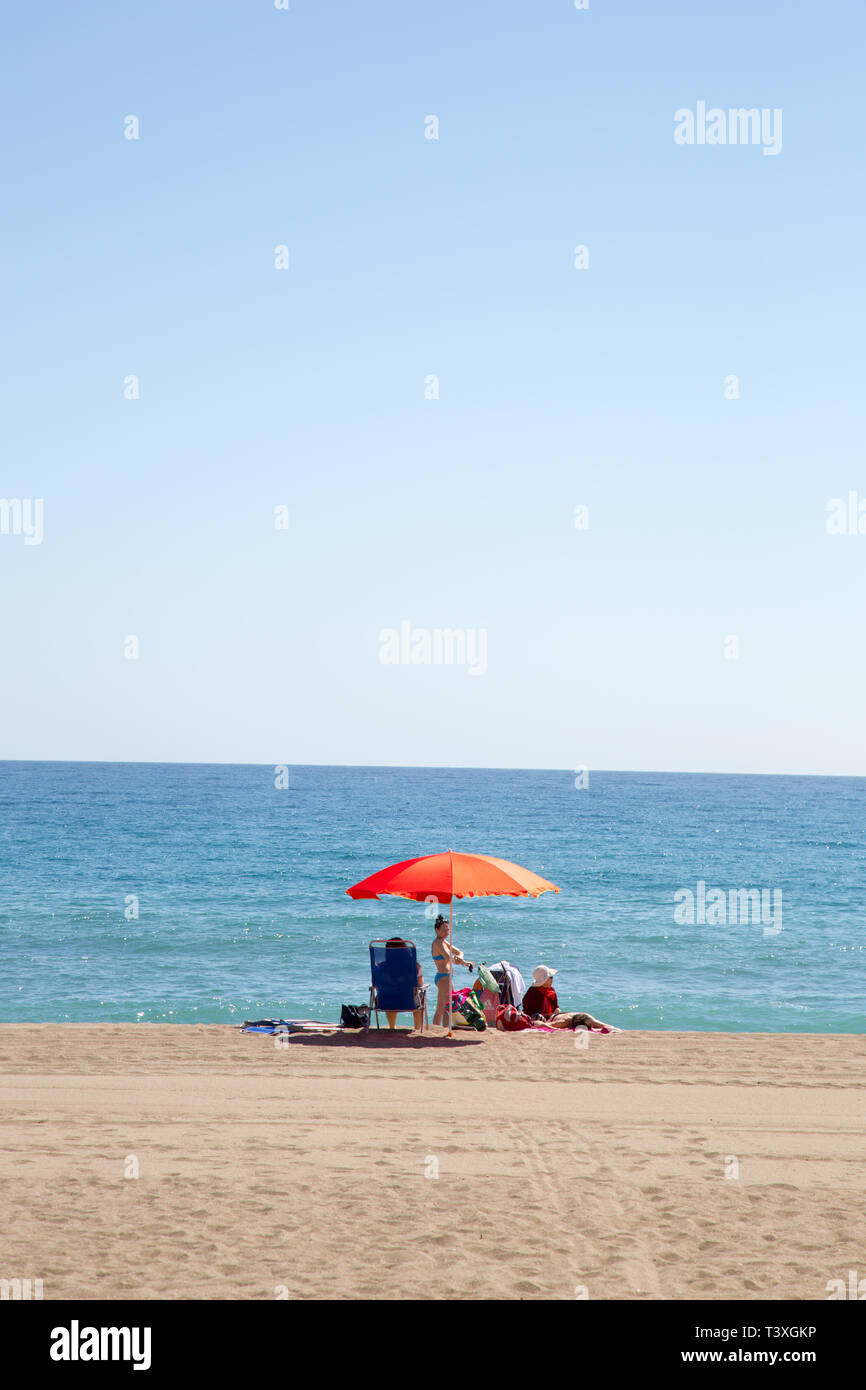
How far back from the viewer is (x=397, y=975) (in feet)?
42.6

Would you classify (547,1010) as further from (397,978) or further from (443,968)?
(397,978)

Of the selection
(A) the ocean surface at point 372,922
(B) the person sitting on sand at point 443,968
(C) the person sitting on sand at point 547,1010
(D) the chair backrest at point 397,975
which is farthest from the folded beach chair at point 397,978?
(A) the ocean surface at point 372,922

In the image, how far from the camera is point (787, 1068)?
1168cm

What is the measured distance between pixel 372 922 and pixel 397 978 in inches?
515

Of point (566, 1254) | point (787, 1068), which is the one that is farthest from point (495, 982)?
point (566, 1254)

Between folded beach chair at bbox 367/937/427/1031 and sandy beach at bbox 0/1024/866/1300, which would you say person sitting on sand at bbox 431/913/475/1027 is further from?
sandy beach at bbox 0/1024/866/1300

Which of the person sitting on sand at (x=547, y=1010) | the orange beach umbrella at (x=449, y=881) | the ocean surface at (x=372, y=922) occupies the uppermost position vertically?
the orange beach umbrella at (x=449, y=881)

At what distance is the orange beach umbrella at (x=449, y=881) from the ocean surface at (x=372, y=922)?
14.1 feet

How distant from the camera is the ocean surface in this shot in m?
17.5

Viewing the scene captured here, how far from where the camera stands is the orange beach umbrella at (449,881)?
12445 millimetres

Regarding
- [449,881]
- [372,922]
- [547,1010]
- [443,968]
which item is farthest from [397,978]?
[372,922]

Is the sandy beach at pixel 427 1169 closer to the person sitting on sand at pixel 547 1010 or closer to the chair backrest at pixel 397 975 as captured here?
the chair backrest at pixel 397 975

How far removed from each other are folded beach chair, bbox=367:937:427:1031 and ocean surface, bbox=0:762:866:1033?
3325 millimetres
